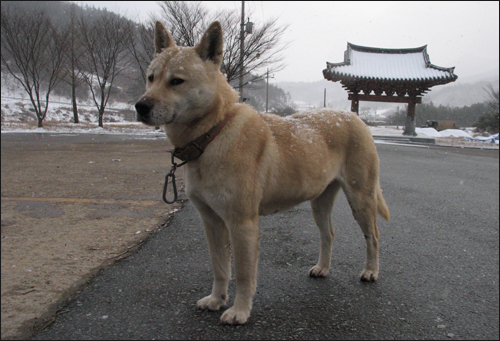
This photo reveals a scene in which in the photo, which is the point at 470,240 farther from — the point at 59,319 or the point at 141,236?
the point at 59,319

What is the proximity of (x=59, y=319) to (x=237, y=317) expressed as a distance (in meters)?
0.96

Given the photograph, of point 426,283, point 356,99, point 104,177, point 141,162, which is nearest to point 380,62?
point 356,99

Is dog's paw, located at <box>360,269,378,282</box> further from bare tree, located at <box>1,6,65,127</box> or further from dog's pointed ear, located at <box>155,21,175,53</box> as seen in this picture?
bare tree, located at <box>1,6,65,127</box>

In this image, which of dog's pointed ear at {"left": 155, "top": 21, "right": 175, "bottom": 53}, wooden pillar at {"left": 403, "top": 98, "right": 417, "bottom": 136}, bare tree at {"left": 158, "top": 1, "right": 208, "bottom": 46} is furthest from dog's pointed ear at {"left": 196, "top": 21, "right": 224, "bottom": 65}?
wooden pillar at {"left": 403, "top": 98, "right": 417, "bottom": 136}

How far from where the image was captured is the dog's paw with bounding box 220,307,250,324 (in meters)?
1.92

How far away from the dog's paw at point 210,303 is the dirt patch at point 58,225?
2.64ft

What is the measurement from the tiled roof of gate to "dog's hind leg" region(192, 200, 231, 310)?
11.7 m

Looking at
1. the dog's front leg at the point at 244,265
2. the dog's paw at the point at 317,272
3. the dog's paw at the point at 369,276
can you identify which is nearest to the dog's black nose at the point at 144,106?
the dog's front leg at the point at 244,265

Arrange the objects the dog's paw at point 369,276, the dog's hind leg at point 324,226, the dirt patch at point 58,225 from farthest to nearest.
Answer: the dog's hind leg at point 324,226
the dog's paw at point 369,276
the dirt patch at point 58,225

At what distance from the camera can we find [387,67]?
1684 cm

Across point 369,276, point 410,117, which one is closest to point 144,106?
point 369,276

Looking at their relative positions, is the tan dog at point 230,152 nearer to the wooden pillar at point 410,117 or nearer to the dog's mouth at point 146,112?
the dog's mouth at point 146,112

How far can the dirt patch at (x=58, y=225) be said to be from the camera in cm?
141

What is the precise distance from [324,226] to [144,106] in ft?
5.64
